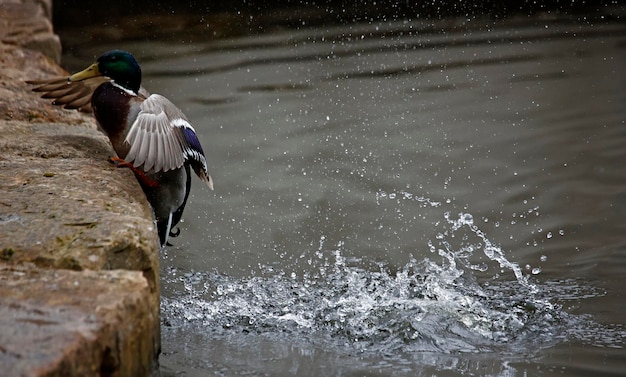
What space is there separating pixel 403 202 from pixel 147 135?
72.2 inches

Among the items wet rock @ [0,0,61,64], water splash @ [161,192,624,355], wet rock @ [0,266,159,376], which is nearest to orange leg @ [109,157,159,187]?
water splash @ [161,192,624,355]

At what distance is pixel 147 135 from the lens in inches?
135

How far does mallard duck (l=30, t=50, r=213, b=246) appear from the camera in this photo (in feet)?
11.2

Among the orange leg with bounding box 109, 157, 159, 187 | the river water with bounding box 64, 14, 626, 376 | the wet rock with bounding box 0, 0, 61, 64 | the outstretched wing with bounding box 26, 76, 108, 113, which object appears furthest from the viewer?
the wet rock with bounding box 0, 0, 61, 64

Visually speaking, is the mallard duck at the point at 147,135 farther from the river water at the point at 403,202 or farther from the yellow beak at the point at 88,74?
the river water at the point at 403,202

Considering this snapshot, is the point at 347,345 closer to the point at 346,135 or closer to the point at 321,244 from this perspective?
the point at 321,244

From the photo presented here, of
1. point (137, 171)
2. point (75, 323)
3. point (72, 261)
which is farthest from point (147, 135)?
point (75, 323)

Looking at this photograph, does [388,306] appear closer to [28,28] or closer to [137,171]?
[137,171]

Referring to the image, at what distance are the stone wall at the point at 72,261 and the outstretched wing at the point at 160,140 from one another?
12 centimetres

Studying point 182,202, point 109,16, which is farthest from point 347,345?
point 109,16

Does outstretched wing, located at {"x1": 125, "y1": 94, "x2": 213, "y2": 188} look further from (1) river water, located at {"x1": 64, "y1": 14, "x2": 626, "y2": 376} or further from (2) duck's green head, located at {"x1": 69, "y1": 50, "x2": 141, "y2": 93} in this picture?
(1) river water, located at {"x1": 64, "y1": 14, "x2": 626, "y2": 376}

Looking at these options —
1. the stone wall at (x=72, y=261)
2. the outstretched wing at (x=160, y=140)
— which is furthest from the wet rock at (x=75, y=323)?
the outstretched wing at (x=160, y=140)

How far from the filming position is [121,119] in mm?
3514

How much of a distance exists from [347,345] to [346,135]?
9.09 ft
